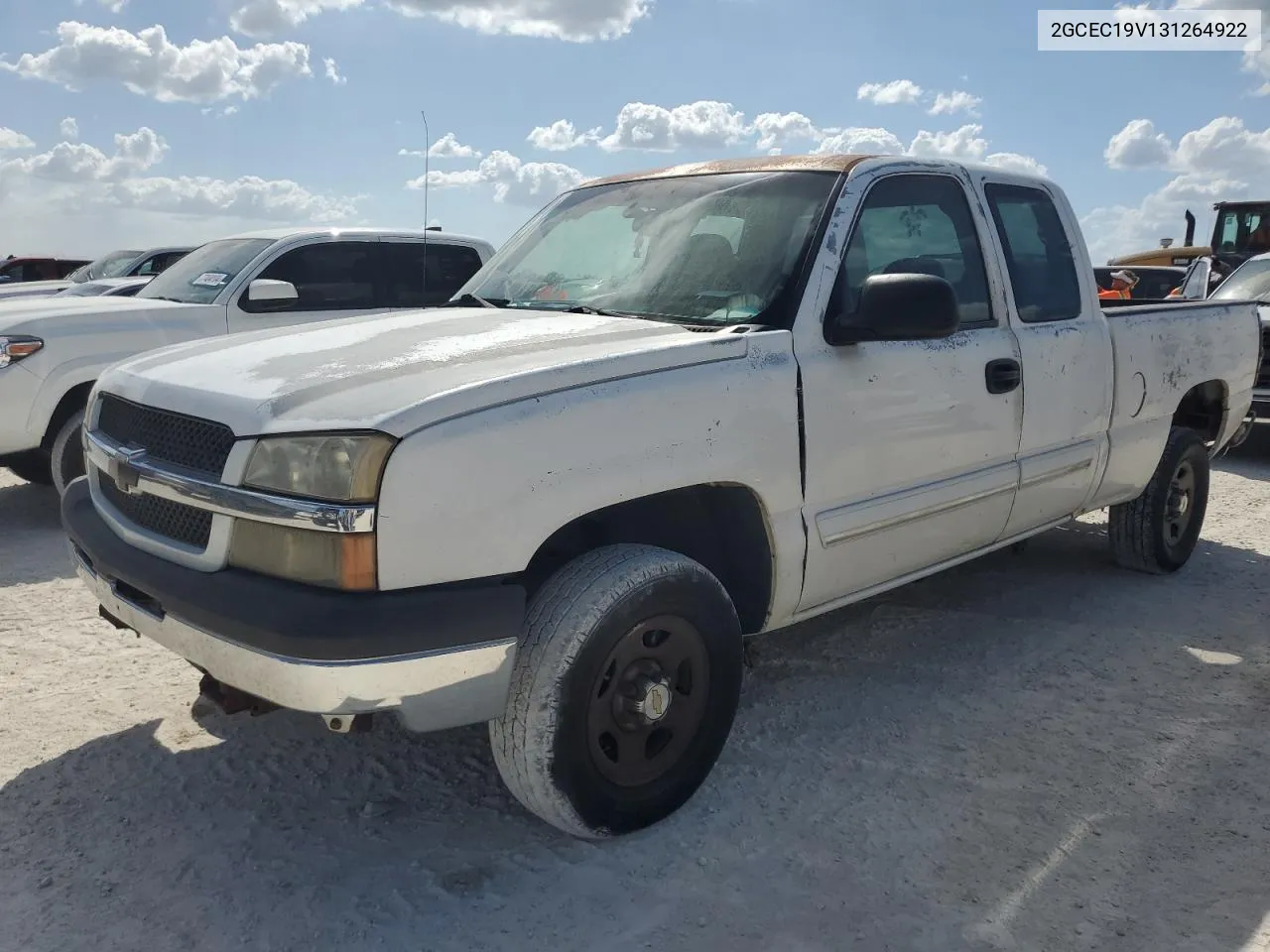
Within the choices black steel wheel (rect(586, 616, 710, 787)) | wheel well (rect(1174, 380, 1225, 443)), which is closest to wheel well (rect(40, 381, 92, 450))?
Answer: black steel wheel (rect(586, 616, 710, 787))

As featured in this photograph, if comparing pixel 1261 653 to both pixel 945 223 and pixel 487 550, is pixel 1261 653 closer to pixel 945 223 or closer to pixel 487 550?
pixel 945 223

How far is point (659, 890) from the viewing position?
2664mm

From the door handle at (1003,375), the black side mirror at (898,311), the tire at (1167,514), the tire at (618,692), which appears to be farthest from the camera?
the tire at (1167,514)

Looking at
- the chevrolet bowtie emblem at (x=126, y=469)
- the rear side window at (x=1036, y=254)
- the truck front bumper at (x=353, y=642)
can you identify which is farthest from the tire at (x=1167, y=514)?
the chevrolet bowtie emblem at (x=126, y=469)

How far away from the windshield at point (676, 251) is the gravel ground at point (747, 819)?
1446 millimetres

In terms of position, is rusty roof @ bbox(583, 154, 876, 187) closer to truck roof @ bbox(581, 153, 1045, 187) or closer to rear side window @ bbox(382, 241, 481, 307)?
truck roof @ bbox(581, 153, 1045, 187)

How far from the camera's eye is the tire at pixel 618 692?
2578 millimetres

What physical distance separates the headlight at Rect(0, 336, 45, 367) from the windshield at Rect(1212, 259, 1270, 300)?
991cm

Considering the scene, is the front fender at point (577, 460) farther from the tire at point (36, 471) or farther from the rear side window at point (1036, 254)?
the tire at point (36, 471)

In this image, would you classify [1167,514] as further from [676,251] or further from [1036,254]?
[676,251]

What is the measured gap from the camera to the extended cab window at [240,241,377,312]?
730 cm

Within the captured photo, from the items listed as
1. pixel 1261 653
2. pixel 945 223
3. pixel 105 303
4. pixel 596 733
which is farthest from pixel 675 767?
pixel 105 303

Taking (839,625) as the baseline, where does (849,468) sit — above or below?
above

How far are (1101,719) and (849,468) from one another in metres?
1.37
